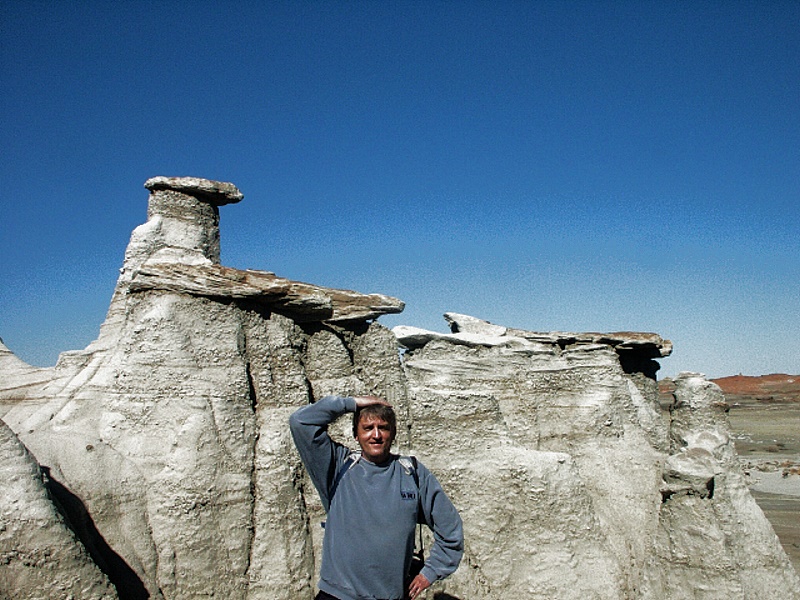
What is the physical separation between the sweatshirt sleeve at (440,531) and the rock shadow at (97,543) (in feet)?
11.3

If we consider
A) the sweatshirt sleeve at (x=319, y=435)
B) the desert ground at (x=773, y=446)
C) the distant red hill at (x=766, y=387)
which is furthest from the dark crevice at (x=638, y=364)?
the distant red hill at (x=766, y=387)

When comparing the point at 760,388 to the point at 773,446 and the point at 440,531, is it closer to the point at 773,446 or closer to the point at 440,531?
the point at 773,446

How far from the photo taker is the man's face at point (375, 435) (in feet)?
12.6

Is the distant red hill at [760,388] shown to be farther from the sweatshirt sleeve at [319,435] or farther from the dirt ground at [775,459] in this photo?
the sweatshirt sleeve at [319,435]

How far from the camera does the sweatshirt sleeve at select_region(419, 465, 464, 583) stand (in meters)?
3.86

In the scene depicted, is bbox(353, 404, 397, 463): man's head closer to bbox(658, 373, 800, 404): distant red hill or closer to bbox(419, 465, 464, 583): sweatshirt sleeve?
bbox(419, 465, 464, 583): sweatshirt sleeve

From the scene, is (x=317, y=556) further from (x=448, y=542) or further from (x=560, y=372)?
(x=560, y=372)

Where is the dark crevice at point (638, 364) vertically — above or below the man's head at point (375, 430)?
above

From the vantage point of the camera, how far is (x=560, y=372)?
395 inches

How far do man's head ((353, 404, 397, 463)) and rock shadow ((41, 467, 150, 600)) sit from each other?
3448 mm

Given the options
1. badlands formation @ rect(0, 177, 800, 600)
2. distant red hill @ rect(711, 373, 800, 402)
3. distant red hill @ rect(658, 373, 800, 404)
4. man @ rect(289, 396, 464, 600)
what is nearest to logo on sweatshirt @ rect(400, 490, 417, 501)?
man @ rect(289, 396, 464, 600)

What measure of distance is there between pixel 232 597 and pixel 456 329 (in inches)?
233

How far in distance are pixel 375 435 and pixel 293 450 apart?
3.37 meters

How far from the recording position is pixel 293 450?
695 centimetres
